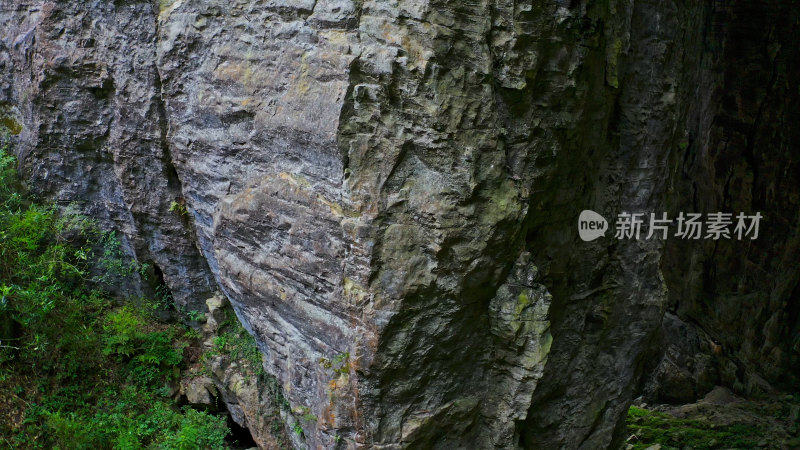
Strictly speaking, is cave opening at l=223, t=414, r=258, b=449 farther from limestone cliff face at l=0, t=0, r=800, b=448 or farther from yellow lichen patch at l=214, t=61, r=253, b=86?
yellow lichen patch at l=214, t=61, r=253, b=86

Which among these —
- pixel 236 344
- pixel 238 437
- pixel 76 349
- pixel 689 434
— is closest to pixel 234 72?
pixel 236 344

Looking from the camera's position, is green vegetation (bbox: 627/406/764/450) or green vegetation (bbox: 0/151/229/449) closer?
green vegetation (bbox: 0/151/229/449)

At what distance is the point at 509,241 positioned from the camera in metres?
3.57

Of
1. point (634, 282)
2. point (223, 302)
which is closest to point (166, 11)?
point (223, 302)

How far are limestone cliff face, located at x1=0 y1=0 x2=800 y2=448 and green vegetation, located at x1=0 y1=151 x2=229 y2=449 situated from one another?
265 millimetres

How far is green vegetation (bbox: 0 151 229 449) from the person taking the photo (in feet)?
15.0

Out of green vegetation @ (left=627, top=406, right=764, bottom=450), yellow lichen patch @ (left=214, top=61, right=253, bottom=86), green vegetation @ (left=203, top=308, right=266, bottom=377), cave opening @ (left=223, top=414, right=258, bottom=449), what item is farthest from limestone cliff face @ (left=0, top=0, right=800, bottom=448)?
green vegetation @ (left=627, top=406, right=764, bottom=450)

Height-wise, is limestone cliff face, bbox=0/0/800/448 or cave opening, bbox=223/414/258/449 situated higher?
limestone cliff face, bbox=0/0/800/448

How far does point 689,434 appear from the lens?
7574 mm

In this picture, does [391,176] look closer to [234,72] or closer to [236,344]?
[234,72]

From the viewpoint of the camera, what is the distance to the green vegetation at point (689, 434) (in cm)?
733

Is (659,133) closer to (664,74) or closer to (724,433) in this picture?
(664,74)

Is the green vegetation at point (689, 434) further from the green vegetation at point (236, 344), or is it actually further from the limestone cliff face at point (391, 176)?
the green vegetation at point (236, 344)

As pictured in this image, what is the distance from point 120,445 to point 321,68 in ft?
10.4
